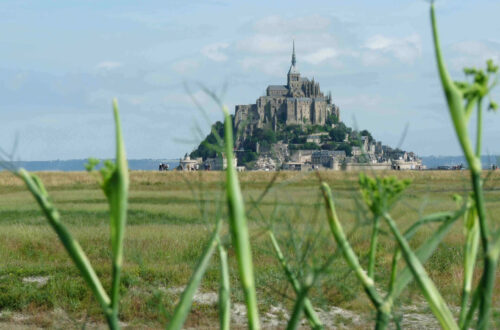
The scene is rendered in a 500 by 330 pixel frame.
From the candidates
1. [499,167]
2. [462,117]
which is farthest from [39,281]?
[462,117]

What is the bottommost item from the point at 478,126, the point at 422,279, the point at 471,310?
the point at 471,310

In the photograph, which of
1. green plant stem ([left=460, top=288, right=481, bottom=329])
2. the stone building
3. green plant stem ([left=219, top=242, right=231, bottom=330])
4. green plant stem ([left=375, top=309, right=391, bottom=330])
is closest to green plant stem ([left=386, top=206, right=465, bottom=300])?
green plant stem ([left=375, top=309, right=391, bottom=330])

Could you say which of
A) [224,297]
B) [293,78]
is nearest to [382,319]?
[224,297]

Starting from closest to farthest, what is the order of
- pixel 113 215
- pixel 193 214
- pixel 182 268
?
pixel 113 215 → pixel 182 268 → pixel 193 214

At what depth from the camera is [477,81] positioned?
1.28 meters

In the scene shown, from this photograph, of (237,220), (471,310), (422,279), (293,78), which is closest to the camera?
(237,220)

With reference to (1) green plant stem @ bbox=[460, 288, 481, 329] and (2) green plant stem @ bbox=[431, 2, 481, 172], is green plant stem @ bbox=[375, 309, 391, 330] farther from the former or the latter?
(2) green plant stem @ bbox=[431, 2, 481, 172]

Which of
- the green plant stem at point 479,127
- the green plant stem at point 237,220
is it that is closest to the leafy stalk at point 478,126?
the green plant stem at point 479,127

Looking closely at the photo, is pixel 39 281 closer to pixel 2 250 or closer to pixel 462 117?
pixel 2 250

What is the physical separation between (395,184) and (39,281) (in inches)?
497

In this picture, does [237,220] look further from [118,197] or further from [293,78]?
[293,78]

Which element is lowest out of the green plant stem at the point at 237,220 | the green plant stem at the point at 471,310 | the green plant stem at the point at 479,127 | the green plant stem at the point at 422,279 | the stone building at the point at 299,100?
the green plant stem at the point at 471,310

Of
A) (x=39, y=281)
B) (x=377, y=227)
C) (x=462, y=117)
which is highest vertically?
(x=462, y=117)

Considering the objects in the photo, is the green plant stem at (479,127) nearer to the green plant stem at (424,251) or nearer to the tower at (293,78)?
the green plant stem at (424,251)
